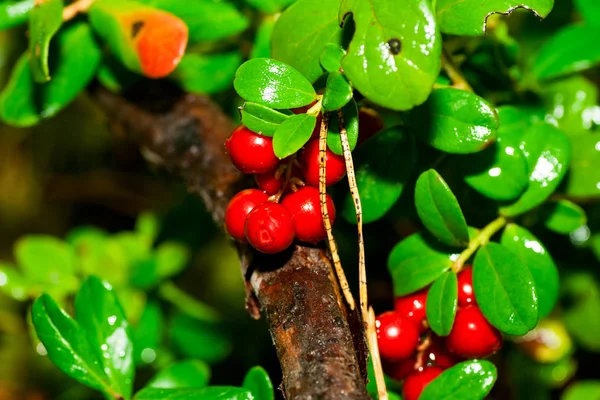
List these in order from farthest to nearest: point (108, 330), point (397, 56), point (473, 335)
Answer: point (108, 330) < point (473, 335) < point (397, 56)

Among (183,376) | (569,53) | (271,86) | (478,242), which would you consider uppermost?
(271,86)

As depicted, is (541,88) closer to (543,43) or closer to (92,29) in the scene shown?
(543,43)

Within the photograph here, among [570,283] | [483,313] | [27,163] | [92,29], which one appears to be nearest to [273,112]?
[483,313]

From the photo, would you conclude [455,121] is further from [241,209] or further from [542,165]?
[241,209]

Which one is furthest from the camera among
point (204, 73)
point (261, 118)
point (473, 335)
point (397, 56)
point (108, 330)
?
point (204, 73)

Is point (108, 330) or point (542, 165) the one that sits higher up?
point (542, 165)

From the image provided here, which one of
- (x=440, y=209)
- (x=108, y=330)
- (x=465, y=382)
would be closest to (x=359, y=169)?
(x=440, y=209)

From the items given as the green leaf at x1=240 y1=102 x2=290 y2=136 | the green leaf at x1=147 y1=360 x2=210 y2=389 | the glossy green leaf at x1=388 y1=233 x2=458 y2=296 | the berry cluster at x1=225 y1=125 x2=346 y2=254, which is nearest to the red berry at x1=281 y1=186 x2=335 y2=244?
the berry cluster at x1=225 y1=125 x2=346 y2=254
